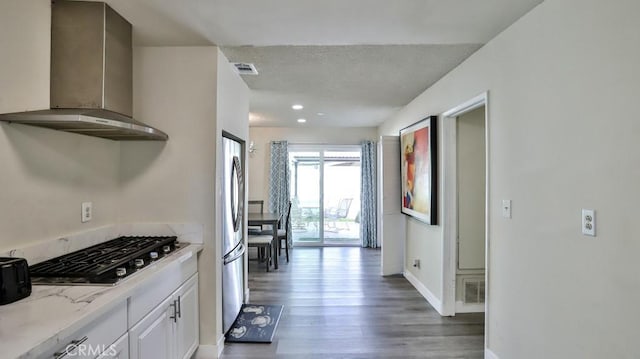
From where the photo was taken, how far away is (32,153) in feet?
5.70

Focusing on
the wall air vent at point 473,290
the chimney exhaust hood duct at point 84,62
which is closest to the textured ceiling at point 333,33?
A: the chimney exhaust hood duct at point 84,62

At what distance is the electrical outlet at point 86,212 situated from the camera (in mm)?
2135

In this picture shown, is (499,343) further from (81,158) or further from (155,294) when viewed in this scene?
(81,158)

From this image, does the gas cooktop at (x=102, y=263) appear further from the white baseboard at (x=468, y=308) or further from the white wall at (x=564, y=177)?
the white baseboard at (x=468, y=308)

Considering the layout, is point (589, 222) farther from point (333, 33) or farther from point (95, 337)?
point (95, 337)

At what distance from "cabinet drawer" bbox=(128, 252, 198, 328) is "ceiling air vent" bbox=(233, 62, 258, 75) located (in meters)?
1.75

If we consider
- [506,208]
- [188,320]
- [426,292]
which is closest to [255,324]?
[188,320]

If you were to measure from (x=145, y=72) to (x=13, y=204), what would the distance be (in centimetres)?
133

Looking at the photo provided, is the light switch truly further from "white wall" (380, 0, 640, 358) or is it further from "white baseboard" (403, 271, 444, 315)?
"white baseboard" (403, 271, 444, 315)

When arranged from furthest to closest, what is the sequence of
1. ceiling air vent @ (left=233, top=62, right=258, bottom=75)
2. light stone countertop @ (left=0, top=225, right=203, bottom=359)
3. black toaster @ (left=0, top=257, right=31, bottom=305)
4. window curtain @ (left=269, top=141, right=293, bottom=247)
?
1. window curtain @ (left=269, top=141, right=293, bottom=247)
2. ceiling air vent @ (left=233, top=62, right=258, bottom=75)
3. black toaster @ (left=0, top=257, right=31, bottom=305)
4. light stone countertop @ (left=0, top=225, right=203, bottom=359)

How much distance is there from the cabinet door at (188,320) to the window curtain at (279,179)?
3.99m

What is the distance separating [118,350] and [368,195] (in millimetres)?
5466

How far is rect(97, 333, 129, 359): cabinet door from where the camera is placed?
137 cm

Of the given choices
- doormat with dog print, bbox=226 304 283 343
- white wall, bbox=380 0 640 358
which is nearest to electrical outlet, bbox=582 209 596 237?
white wall, bbox=380 0 640 358
